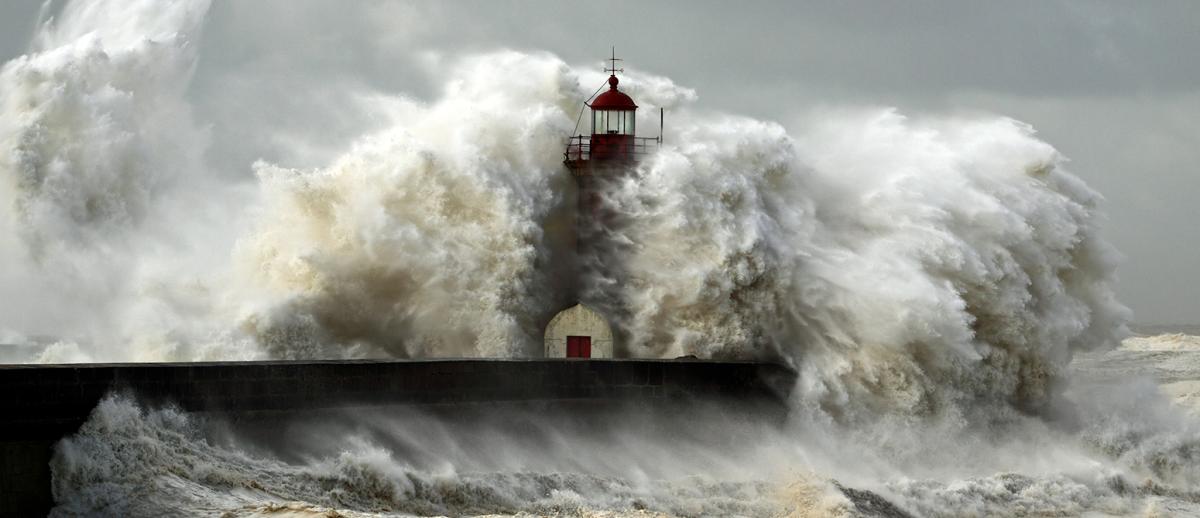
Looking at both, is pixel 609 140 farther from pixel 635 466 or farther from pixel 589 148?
pixel 635 466

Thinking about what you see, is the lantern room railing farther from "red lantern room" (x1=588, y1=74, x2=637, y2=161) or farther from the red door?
the red door

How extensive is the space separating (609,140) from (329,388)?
7466 millimetres

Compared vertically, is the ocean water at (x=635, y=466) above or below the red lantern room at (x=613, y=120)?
below

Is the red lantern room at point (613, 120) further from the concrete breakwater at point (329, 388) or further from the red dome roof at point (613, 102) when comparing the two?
the concrete breakwater at point (329, 388)

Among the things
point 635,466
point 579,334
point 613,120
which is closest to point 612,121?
point 613,120

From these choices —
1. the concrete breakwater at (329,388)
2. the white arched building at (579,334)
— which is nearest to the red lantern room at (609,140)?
the white arched building at (579,334)

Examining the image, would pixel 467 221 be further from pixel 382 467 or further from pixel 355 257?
pixel 382 467

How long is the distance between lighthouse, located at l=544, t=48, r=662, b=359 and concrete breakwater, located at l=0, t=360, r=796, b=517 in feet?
7.14

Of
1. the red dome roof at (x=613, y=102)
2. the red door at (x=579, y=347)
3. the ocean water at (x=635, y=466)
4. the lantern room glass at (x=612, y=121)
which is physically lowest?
the ocean water at (x=635, y=466)

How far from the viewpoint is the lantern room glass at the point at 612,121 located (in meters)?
20.0

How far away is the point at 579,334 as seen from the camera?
19219 mm

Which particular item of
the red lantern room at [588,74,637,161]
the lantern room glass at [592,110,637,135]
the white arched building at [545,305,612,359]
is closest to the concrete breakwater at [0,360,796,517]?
the white arched building at [545,305,612,359]

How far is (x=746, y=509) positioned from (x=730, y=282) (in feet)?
14.0

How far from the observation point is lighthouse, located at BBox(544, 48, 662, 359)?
1923cm
